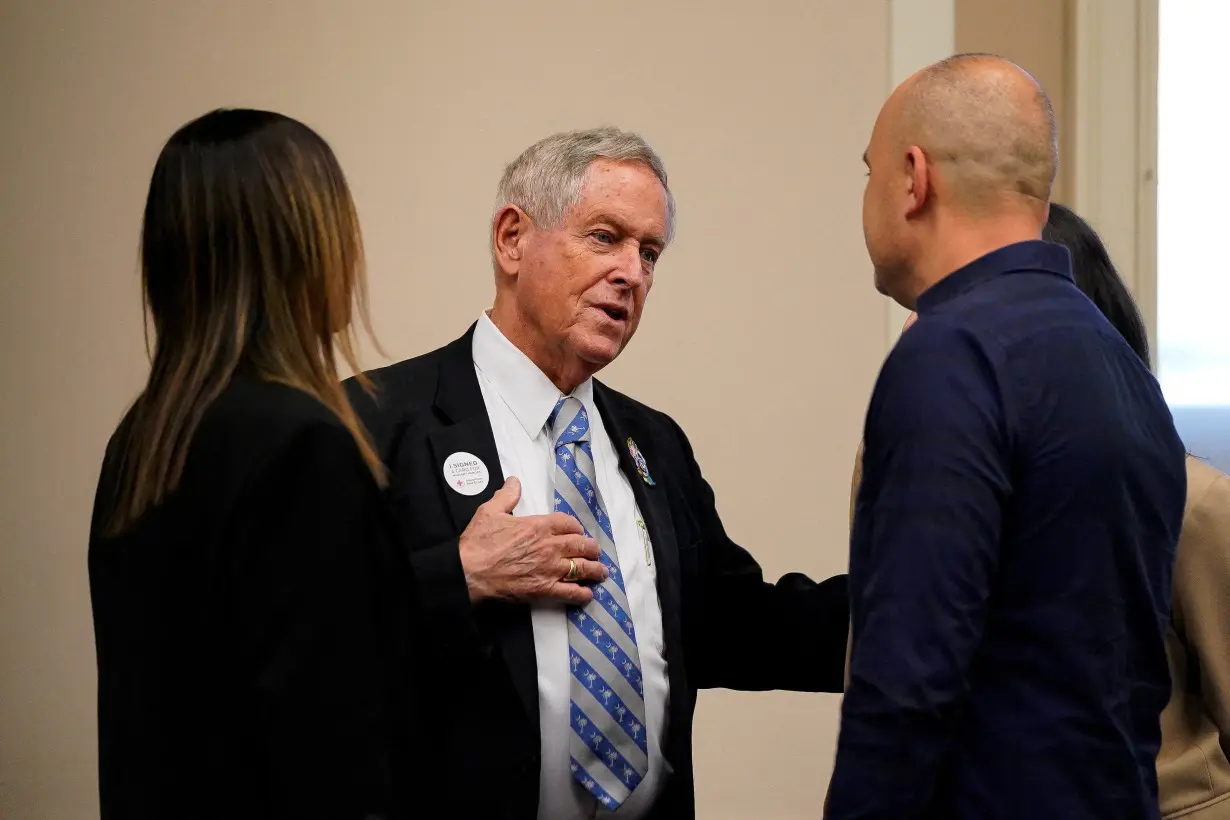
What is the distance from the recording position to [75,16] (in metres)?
3.14

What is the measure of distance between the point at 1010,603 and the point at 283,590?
2.39ft

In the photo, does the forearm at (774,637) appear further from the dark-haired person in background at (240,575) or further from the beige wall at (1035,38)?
the beige wall at (1035,38)

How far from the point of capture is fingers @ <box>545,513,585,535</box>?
5.78 ft

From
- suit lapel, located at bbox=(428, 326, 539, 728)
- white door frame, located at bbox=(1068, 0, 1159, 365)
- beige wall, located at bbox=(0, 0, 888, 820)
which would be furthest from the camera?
white door frame, located at bbox=(1068, 0, 1159, 365)

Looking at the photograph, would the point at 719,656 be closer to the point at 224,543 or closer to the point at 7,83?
the point at 224,543

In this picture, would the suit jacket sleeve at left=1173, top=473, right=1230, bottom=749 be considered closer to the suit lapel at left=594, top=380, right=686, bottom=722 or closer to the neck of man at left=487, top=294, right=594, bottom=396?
the suit lapel at left=594, top=380, right=686, bottom=722

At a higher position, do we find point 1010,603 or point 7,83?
point 7,83

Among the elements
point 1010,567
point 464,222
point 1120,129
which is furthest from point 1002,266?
point 1120,129

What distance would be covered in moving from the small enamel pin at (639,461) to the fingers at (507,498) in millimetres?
269

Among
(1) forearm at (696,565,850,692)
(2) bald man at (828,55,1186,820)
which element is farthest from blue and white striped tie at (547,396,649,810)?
(2) bald man at (828,55,1186,820)

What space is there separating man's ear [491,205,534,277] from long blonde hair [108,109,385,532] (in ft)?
2.58

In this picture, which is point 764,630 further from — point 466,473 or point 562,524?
point 466,473

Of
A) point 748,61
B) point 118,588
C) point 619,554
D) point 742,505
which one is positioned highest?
point 748,61

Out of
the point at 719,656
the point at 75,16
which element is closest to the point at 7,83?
the point at 75,16
